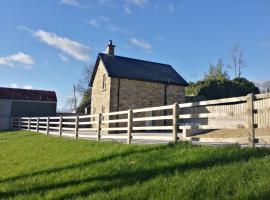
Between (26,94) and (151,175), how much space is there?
133 ft

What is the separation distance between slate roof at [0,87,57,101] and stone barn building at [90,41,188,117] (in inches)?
486

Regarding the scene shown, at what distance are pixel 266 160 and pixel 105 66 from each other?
2457cm

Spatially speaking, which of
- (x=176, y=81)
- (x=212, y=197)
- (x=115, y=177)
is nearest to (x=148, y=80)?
(x=176, y=81)

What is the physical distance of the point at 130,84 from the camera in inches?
1185

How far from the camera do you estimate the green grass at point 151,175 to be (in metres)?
5.46

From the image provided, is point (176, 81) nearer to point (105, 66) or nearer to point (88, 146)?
point (105, 66)

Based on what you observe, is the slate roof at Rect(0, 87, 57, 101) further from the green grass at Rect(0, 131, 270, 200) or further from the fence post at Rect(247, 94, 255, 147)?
the fence post at Rect(247, 94, 255, 147)

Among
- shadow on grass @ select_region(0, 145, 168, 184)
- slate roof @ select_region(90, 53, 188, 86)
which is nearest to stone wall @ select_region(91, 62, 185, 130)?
slate roof @ select_region(90, 53, 188, 86)

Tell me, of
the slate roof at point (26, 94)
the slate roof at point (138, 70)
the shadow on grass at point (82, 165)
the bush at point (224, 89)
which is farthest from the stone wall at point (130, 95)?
the shadow on grass at point (82, 165)

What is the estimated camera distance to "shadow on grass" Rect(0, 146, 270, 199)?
652 centimetres

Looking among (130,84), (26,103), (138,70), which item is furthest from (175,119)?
(26,103)

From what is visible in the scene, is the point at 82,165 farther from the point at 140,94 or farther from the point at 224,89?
the point at 224,89

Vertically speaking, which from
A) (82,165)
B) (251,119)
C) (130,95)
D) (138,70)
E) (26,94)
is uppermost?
(138,70)

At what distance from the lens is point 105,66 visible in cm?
3005
